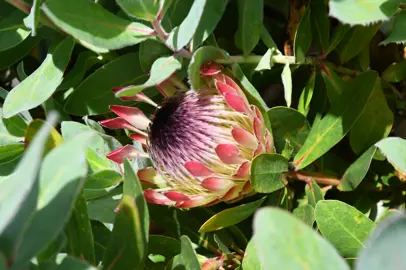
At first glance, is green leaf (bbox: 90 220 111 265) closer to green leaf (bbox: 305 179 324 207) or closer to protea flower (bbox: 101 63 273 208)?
protea flower (bbox: 101 63 273 208)

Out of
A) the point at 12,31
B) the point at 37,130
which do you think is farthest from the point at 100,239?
the point at 12,31

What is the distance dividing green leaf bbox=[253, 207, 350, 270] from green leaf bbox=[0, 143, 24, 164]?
2.76 feet

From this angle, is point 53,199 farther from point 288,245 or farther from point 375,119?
point 375,119

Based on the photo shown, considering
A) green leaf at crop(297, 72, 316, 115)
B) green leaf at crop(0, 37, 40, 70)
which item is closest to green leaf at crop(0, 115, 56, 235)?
green leaf at crop(297, 72, 316, 115)

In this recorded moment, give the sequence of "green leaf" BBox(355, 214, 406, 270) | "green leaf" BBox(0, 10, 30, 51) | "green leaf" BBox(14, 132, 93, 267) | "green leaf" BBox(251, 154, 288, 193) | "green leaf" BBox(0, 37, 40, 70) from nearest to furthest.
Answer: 1. "green leaf" BBox(355, 214, 406, 270)
2. "green leaf" BBox(14, 132, 93, 267)
3. "green leaf" BBox(251, 154, 288, 193)
4. "green leaf" BBox(0, 10, 30, 51)
5. "green leaf" BBox(0, 37, 40, 70)

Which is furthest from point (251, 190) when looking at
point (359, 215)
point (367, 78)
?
point (367, 78)

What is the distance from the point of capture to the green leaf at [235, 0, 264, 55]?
121 centimetres

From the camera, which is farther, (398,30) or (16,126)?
(16,126)

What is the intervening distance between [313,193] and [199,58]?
383 mm

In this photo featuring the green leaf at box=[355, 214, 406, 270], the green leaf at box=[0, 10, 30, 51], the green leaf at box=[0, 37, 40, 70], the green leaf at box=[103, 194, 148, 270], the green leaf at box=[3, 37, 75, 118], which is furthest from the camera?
the green leaf at box=[0, 37, 40, 70]

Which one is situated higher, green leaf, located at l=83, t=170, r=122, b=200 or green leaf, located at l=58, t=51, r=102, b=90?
green leaf, located at l=58, t=51, r=102, b=90

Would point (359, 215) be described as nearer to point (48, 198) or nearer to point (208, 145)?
point (208, 145)

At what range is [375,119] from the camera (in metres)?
1.29

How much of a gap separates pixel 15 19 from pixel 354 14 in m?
0.82
